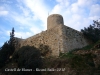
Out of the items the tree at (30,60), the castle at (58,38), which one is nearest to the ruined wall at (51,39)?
the castle at (58,38)

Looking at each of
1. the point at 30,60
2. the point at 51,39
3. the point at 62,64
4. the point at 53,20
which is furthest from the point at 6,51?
the point at 53,20

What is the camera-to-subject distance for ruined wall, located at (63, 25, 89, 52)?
15.8 m

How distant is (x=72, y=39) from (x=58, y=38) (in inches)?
66.2

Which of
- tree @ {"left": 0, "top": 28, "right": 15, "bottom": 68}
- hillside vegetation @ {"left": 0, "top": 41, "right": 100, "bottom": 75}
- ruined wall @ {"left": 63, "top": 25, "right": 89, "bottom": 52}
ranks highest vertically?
ruined wall @ {"left": 63, "top": 25, "right": 89, "bottom": 52}

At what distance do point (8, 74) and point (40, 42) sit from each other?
625 centimetres

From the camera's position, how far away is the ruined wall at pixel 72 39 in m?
15.8

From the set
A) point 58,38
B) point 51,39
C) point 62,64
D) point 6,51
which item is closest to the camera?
point 62,64

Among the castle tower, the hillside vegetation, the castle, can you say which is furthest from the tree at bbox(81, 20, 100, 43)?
the hillside vegetation

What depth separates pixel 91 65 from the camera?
424 inches

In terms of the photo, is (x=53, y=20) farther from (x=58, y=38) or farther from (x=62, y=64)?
(x=62, y=64)

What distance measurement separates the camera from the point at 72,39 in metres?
16.6

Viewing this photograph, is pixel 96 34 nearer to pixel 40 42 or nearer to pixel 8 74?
pixel 40 42

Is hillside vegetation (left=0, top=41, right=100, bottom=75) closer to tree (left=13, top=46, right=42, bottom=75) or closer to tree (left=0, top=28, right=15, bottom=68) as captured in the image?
tree (left=13, top=46, right=42, bottom=75)

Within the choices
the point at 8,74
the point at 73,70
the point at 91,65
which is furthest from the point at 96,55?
the point at 8,74
